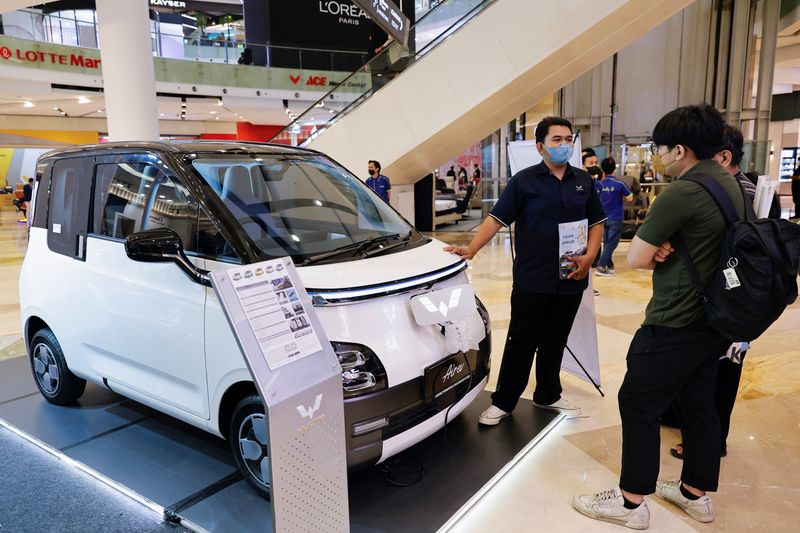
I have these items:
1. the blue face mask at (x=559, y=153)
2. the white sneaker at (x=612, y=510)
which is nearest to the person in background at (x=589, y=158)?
the blue face mask at (x=559, y=153)

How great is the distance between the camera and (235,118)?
2364 cm

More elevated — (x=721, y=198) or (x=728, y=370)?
(x=721, y=198)

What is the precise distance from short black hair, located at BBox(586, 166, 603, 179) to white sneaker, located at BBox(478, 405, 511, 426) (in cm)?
480

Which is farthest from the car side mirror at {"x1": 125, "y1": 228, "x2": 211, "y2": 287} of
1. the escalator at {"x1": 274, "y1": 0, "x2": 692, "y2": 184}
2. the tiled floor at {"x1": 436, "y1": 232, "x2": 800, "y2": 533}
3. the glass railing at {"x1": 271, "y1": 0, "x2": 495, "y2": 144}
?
the glass railing at {"x1": 271, "y1": 0, "x2": 495, "y2": 144}

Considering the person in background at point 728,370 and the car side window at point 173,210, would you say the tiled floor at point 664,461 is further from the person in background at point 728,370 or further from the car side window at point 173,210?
the car side window at point 173,210

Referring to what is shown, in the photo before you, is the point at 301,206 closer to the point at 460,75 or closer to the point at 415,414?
the point at 415,414

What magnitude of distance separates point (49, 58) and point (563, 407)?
16670 millimetres

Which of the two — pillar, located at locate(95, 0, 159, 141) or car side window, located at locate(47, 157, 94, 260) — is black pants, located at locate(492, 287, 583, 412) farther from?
pillar, located at locate(95, 0, 159, 141)

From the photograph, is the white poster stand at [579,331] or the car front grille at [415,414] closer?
the car front grille at [415,414]

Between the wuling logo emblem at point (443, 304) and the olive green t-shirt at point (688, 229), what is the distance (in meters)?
0.85

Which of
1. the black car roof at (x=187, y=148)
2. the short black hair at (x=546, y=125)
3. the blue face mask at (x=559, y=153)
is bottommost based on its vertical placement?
the blue face mask at (x=559, y=153)

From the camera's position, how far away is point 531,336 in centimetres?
323

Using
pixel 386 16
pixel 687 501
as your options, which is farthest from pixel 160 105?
pixel 687 501

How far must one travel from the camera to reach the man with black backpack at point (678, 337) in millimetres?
2148
